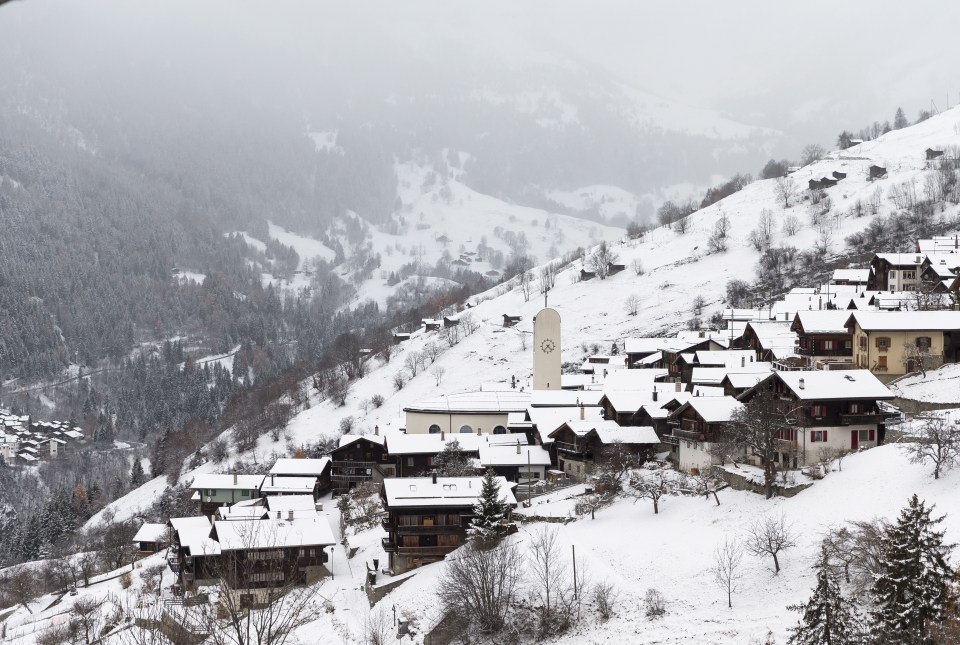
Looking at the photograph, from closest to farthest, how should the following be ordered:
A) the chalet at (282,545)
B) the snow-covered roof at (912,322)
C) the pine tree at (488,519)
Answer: the pine tree at (488,519) < the chalet at (282,545) < the snow-covered roof at (912,322)

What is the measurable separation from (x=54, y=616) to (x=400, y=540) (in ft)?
68.4

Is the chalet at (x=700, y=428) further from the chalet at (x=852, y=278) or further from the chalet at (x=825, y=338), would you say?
the chalet at (x=852, y=278)

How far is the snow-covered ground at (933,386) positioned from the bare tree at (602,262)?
84.5m

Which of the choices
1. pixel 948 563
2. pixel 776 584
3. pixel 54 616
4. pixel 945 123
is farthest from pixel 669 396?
pixel 945 123

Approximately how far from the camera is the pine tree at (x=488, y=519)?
146 feet

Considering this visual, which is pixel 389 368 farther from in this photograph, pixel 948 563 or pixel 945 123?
pixel 945 123

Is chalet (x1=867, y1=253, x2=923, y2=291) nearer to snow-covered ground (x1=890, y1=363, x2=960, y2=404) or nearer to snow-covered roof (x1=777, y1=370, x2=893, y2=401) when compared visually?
snow-covered ground (x1=890, y1=363, x2=960, y2=404)

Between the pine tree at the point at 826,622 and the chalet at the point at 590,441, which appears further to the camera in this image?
the chalet at the point at 590,441

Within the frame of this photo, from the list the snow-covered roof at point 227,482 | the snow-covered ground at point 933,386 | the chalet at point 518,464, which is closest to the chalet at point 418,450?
the chalet at point 518,464

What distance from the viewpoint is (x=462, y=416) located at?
73375 millimetres

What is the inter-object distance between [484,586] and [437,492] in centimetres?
1206

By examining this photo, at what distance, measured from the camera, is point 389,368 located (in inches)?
4633

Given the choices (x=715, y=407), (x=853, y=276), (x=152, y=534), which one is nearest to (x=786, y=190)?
(x=853, y=276)

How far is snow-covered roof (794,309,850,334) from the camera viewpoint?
197 feet
